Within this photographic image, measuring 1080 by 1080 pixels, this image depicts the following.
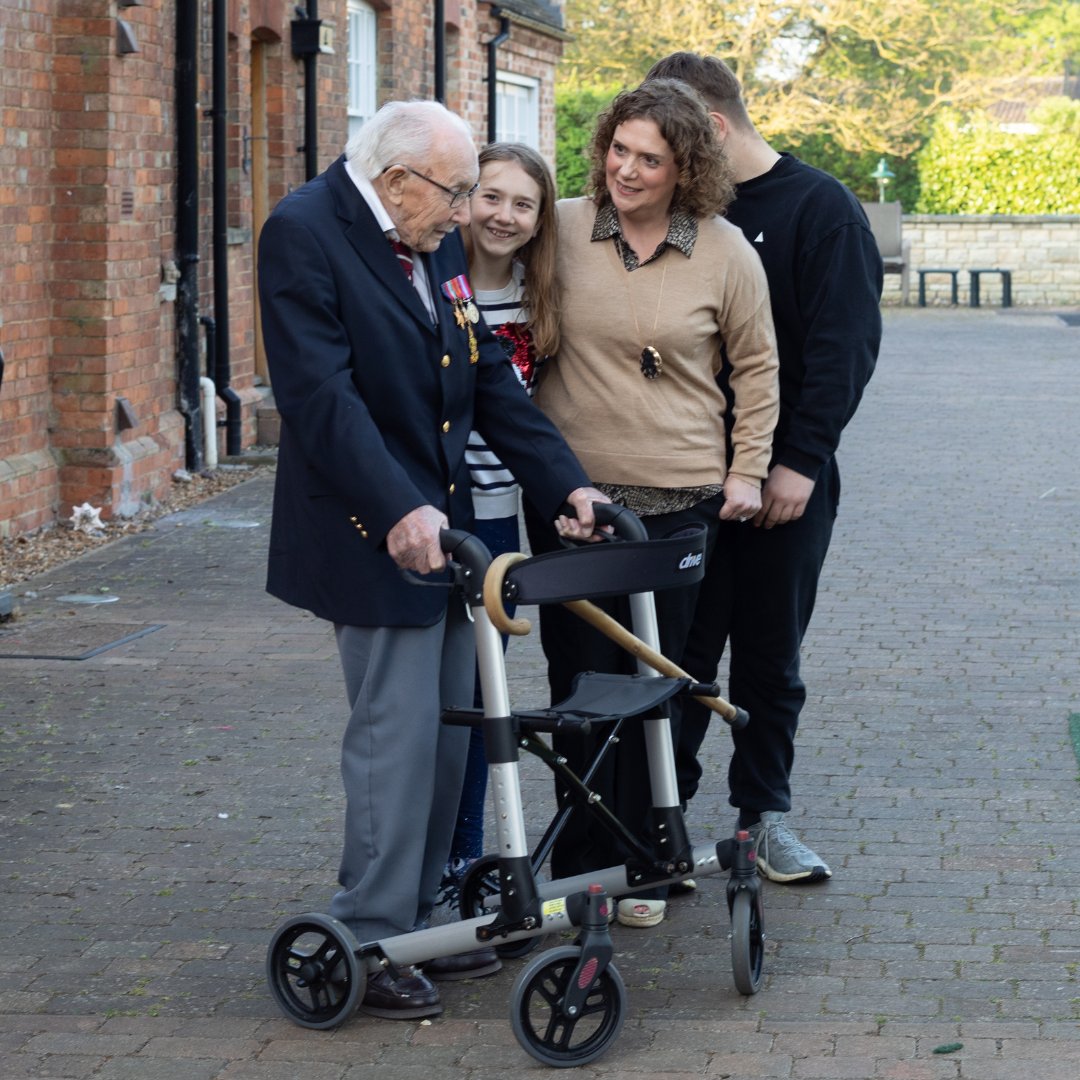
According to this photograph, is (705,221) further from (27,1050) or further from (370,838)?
(27,1050)

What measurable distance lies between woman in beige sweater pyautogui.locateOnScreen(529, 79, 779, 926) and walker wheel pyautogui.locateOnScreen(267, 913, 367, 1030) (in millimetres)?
806

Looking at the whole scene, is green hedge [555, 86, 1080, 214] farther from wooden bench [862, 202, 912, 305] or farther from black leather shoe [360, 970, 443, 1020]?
black leather shoe [360, 970, 443, 1020]

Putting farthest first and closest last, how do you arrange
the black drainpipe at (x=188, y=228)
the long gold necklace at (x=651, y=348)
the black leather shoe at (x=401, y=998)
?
the black drainpipe at (x=188, y=228) → the long gold necklace at (x=651, y=348) → the black leather shoe at (x=401, y=998)

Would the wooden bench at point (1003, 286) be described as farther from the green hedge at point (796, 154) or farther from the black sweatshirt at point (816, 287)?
the black sweatshirt at point (816, 287)

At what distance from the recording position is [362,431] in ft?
12.8

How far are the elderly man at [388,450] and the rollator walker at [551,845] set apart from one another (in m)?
0.12

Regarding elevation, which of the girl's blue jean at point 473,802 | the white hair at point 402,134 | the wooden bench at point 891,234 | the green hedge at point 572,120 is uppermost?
the green hedge at point 572,120

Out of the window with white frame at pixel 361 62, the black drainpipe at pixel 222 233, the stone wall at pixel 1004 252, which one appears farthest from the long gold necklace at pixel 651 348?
the stone wall at pixel 1004 252

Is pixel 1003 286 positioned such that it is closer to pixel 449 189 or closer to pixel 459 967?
pixel 459 967

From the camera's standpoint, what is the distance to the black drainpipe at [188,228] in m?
11.6

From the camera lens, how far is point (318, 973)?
13.3 ft

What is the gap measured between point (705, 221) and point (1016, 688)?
3.30m

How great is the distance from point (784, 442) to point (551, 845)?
128cm

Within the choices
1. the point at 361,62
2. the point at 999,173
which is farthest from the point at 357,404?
the point at 999,173
